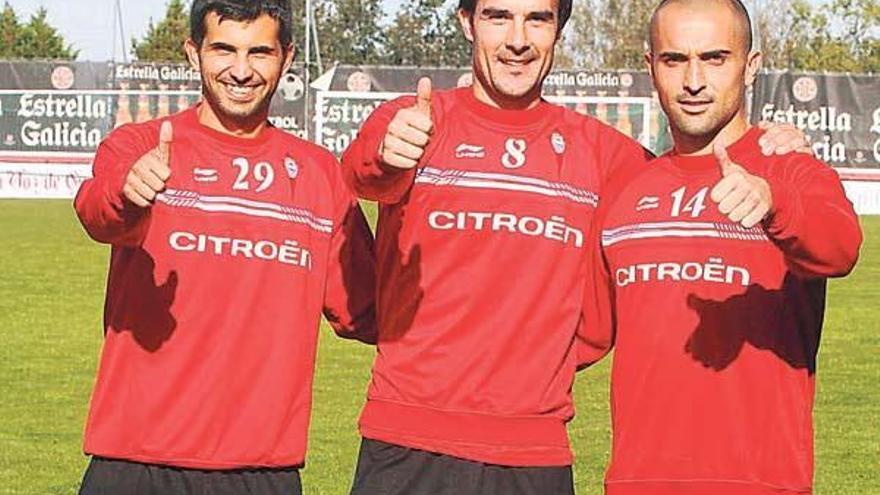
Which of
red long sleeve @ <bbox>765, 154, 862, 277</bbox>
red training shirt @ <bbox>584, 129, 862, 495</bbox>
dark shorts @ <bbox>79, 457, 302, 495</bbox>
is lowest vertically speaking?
dark shorts @ <bbox>79, 457, 302, 495</bbox>

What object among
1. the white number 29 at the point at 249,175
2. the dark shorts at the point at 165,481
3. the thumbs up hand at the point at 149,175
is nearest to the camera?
the thumbs up hand at the point at 149,175

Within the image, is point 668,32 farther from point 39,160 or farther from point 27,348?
point 39,160

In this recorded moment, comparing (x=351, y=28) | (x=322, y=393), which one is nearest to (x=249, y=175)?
(x=322, y=393)

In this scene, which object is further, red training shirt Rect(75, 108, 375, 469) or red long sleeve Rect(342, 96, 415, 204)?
red training shirt Rect(75, 108, 375, 469)

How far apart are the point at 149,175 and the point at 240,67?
0.85 metres

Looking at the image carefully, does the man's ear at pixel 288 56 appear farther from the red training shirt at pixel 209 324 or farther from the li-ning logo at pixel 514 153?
the li-ning logo at pixel 514 153

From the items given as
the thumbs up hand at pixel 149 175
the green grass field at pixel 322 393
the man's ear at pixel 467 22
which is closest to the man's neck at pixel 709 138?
the man's ear at pixel 467 22

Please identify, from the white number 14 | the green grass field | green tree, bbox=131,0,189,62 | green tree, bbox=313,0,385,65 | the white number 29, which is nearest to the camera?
the white number 14

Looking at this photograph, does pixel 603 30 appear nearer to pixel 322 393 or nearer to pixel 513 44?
pixel 322 393

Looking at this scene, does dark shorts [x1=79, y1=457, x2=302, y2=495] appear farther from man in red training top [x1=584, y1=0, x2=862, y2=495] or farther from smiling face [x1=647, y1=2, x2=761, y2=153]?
smiling face [x1=647, y1=2, x2=761, y2=153]

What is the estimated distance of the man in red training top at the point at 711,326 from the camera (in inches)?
197

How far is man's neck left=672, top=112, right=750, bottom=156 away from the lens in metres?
5.20

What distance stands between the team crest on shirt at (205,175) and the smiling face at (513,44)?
0.83 m

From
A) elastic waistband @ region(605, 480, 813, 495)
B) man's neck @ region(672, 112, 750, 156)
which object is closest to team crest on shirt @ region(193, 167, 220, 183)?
man's neck @ region(672, 112, 750, 156)
